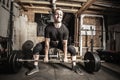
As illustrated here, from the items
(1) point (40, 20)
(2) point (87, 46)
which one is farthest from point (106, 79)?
(1) point (40, 20)

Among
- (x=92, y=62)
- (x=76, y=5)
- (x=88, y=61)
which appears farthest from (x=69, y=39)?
(x=92, y=62)

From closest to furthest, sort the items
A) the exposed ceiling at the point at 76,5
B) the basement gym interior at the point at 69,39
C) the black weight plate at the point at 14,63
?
the black weight plate at the point at 14,63 < the basement gym interior at the point at 69,39 < the exposed ceiling at the point at 76,5

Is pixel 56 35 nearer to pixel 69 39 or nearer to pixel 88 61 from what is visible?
pixel 88 61

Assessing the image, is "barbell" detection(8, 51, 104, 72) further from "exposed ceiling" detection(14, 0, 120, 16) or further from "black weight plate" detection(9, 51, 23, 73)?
"exposed ceiling" detection(14, 0, 120, 16)

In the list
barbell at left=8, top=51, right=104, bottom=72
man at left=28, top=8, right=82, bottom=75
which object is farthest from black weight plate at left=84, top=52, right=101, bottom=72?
man at left=28, top=8, right=82, bottom=75

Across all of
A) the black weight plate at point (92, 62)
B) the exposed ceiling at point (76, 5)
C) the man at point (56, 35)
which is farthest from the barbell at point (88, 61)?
the exposed ceiling at point (76, 5)

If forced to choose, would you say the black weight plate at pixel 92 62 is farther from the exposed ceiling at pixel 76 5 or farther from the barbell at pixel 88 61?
the exposed ceiling at pixel 76 5

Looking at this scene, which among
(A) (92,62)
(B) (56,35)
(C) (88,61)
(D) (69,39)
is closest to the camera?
(B) (56,35)

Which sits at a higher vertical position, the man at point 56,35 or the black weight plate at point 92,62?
the man at point 56,35

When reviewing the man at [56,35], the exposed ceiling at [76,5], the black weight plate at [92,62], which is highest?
the exposed ceiling at [76,5]

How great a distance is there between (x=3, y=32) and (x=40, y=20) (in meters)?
2.34

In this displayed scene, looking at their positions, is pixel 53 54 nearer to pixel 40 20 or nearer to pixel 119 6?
pixel 40 20

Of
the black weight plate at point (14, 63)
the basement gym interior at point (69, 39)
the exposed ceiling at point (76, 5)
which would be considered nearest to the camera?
the black weight plate at point (14, 63)

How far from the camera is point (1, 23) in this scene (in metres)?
3.83
